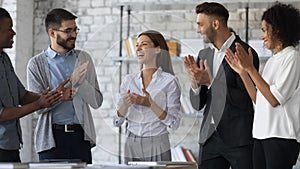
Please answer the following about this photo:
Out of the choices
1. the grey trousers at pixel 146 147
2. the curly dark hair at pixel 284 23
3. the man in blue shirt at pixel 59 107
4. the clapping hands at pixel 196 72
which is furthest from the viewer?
the man in blue shirt at pixel 59 107

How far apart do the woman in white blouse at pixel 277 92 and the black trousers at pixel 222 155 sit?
0.22 ft

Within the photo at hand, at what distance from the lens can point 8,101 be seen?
291 centimetres

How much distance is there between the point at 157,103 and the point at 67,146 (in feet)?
2.51

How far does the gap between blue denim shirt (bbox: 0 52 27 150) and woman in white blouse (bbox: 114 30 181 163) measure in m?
0.55

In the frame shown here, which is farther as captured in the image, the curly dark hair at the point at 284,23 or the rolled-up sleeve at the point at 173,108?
the curly dark hair at the point at 284,23

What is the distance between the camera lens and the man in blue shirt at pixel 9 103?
2850mm

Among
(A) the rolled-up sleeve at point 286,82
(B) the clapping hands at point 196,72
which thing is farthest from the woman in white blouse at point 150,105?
(A) the rolled-up sleeve at point 286,82

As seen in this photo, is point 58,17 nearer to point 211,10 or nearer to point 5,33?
point 5,33

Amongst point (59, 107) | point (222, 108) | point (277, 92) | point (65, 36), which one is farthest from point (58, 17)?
point (277, 92)

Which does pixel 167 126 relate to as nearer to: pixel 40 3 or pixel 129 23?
pixel 129 23

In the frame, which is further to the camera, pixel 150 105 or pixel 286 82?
pixel 286 82

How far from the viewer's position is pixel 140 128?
8.74 ft

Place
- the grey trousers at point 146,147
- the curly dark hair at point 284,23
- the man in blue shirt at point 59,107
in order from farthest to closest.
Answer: the man in blue shirt at point 59,107 < the curly dark hair at point 284,23 < the grey trousers at point 146,147

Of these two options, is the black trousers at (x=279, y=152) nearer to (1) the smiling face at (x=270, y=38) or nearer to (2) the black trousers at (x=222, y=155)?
(2) the black trousers at (x=222, y=155)
